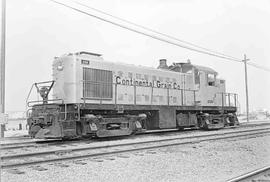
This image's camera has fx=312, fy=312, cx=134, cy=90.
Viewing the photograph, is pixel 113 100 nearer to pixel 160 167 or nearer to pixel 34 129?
pixel 34 129

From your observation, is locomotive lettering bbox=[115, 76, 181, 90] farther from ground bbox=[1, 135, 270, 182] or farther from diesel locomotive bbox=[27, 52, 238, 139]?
ground bbox=[1, 135, 270, 182]

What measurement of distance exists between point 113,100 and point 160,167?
256 inches

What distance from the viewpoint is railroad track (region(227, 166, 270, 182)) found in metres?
5.20

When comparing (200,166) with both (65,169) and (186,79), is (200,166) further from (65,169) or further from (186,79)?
(186,79)

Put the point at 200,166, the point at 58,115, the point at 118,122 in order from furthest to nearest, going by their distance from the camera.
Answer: the point at 118,122 → the point at 58,115 → the point at 200,166

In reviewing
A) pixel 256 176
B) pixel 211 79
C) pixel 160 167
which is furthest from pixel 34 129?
pixel 211 79

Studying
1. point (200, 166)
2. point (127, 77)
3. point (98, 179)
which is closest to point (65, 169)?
point (98, 179)

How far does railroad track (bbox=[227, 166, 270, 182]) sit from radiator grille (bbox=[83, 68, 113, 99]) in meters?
7.34

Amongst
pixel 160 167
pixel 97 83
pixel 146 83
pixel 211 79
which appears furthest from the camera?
pixel 211 79

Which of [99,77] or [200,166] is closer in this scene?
[200,166]

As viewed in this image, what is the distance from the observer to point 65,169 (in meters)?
6.07

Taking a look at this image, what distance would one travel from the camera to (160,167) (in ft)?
21.3

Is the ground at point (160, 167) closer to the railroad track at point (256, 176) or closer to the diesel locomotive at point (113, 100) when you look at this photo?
the railroad track at point (256, 176)

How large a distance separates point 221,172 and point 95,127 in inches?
234
